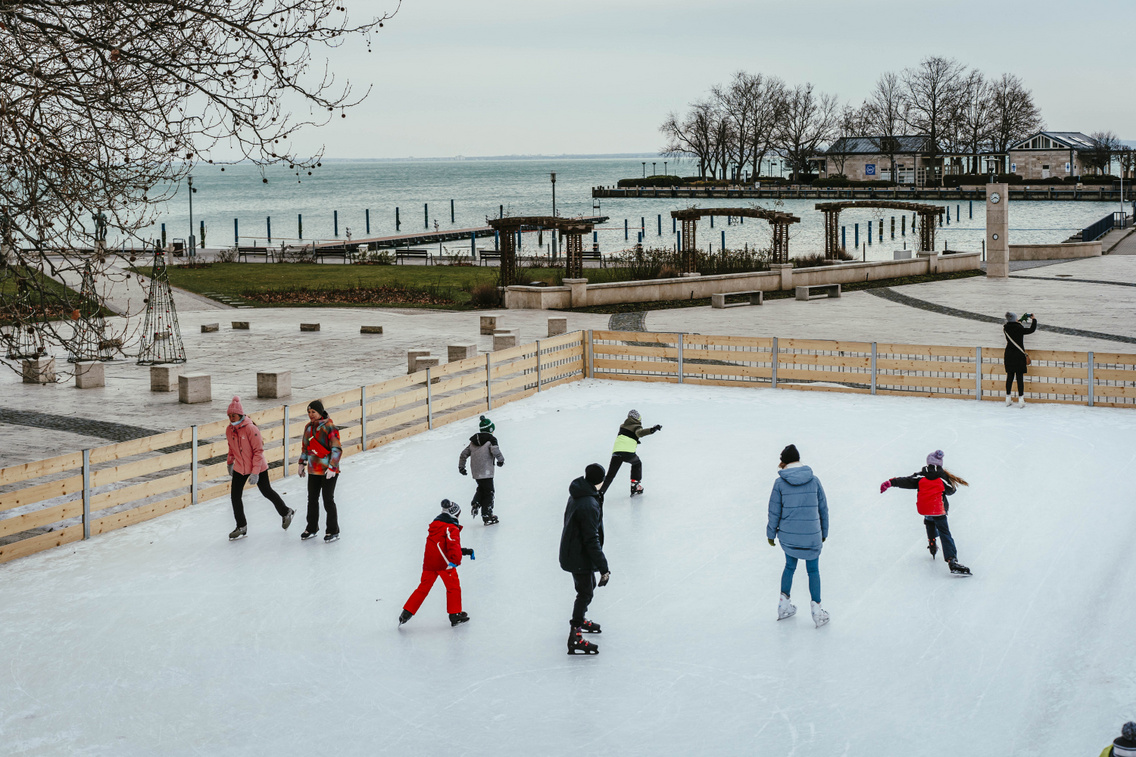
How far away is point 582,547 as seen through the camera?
9.51 meters

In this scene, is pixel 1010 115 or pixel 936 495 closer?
pixel 936 495

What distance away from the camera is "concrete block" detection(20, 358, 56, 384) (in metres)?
22.7

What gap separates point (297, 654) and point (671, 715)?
10.8ft

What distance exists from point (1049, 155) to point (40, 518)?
485 ft

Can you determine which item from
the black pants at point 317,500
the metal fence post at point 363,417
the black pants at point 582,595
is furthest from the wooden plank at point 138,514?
the black pants at point 582,595

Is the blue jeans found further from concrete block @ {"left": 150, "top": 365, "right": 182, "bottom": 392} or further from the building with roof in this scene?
the building with roof

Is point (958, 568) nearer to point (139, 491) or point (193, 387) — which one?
point (139, 491)

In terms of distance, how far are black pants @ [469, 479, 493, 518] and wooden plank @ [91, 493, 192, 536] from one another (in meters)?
3.89

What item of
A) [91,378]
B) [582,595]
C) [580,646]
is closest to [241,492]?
[582,595]

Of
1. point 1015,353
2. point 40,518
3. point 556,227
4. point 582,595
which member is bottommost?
point 582,595

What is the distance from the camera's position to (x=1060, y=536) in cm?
1234

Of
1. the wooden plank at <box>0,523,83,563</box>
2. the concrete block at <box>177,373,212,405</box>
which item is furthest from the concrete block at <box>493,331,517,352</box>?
the wooden plank at <box>0,523,83,563</box>

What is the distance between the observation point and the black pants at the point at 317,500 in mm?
12492

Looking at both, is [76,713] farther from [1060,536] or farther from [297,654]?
[1060,536]
